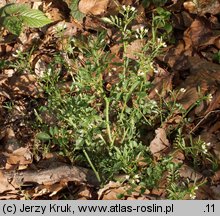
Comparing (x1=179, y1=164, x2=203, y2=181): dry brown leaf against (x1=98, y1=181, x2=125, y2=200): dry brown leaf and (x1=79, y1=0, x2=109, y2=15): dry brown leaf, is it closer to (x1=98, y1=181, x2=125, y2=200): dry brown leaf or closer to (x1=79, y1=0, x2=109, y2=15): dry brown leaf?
(x1=98, y1=181, x2=125, y2=200): dry brown leaf

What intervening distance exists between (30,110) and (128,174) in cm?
106

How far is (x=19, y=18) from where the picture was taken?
144 inches

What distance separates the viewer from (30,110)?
11.1 feet

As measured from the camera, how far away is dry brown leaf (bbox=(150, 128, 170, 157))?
9.61 feet

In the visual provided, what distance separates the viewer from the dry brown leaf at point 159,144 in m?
2.93

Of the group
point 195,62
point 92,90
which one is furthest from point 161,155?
point 195,62

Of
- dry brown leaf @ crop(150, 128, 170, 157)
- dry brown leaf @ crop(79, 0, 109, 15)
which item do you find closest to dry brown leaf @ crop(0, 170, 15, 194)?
dry brown leaf @ crop(150, 128, 170, 157)

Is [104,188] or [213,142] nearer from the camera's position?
[104,188]

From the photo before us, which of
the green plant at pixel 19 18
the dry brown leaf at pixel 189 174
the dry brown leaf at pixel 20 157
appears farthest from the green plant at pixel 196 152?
the green plant at pixel 19 18

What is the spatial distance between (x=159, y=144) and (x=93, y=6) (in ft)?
4.93

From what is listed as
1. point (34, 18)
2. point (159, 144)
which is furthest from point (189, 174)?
point (34, 18)

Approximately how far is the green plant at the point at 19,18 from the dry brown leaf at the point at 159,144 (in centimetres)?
127

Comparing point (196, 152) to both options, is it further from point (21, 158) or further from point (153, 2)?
point (153, 2)
